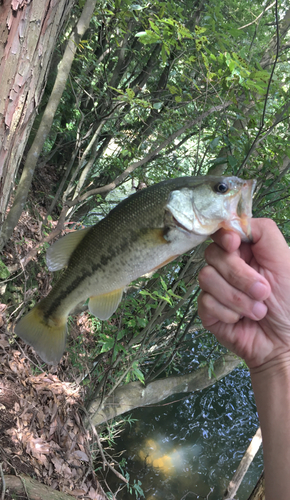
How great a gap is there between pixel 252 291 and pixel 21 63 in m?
1.85

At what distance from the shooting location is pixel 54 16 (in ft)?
6.74

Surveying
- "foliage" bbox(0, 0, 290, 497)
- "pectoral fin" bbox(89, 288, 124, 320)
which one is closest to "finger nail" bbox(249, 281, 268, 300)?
"pectoral fin" bbox(89, 288, 124, 320)

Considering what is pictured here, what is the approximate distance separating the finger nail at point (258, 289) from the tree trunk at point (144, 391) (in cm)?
332

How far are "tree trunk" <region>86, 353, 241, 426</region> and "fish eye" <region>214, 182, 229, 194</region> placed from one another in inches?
140

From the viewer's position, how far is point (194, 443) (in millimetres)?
6383

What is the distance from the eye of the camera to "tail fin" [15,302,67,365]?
1.67 meters

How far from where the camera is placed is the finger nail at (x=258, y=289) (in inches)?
55.4

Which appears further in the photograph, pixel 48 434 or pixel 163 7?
pixel 48 434

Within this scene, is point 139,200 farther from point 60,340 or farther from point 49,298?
point 60,340

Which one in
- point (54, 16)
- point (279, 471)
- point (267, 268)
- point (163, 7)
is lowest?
point (279, 471)

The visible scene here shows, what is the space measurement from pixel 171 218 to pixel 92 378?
12.0 feet

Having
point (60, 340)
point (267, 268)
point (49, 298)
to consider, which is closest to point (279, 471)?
point (267, 268)

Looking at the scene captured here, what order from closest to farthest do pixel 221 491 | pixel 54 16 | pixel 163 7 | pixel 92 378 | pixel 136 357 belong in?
pixel 54 16
pixel 163 7
pixel 136 357
pixel 92 378
pixel 221 491

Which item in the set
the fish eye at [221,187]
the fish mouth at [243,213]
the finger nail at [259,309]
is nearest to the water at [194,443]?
the finger nail at [259,309]
